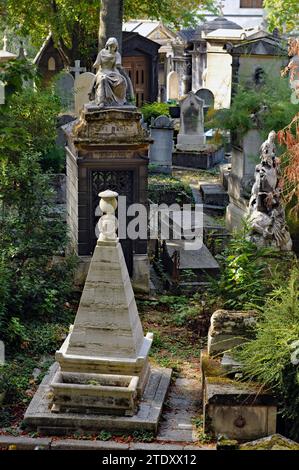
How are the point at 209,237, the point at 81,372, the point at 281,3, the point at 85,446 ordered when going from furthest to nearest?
the point at 281,3, the point at 209,237, the point at 81,372, the point at 85,446

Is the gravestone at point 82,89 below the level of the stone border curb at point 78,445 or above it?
above

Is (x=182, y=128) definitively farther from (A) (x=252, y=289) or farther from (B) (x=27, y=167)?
(A) (x=252, y=289)

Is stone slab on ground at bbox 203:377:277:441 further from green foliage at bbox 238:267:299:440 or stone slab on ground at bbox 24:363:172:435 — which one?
stone slab on ground at bbox 24:363:172:435

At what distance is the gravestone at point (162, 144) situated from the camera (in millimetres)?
20531

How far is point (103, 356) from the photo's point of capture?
30.3 ft

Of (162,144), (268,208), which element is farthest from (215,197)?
(268,208)

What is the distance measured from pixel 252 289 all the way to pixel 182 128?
472 inches

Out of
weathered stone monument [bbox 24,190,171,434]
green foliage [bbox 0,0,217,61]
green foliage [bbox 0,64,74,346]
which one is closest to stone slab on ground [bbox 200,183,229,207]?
green foliage [bbox 0,64,74,346]

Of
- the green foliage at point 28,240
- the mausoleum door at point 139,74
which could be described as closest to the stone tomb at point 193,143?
the mausoleum door at point 139,74

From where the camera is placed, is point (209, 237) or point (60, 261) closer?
point (60, 261)

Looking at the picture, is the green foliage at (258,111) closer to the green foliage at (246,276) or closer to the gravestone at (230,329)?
the green foliage at (246,276)

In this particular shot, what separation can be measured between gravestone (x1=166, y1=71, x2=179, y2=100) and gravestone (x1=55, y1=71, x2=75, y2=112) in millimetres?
10194

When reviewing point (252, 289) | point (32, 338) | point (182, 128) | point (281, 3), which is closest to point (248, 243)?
point (252, 289)

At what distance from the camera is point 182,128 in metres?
A: 22.3
